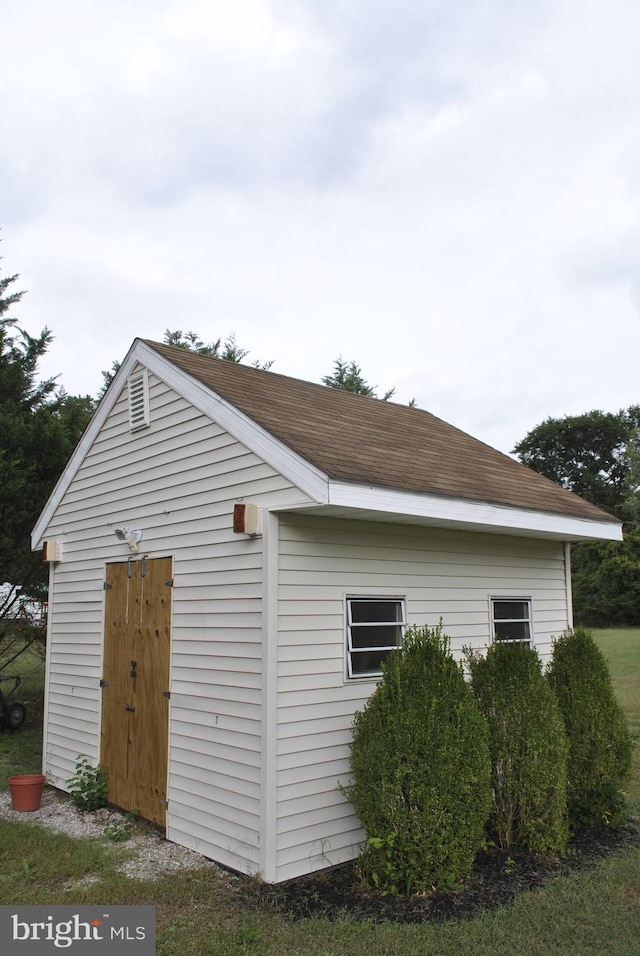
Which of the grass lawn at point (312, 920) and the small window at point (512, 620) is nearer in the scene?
the grass lawn at point (312, 920)

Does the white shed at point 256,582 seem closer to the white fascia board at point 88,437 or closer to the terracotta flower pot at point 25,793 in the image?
the white fascia board at point 88,437

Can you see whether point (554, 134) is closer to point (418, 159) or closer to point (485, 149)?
point (485, 149)

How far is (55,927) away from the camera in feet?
13.1

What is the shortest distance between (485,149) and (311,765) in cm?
863

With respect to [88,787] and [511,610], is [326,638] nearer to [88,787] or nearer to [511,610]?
[511,610]

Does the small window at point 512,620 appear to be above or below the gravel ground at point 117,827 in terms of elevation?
above

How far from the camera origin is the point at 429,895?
4.38 metres

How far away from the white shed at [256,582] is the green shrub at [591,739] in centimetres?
88

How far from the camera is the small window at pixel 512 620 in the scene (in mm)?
6812

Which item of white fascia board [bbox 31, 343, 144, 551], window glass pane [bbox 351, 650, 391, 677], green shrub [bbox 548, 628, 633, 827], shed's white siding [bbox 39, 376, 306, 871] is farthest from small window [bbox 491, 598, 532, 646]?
white fascia board [bbox 31, 343, 144, 551]

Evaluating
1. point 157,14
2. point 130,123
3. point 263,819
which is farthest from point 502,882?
point 130,123

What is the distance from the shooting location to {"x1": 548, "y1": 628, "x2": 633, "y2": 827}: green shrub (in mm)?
5758

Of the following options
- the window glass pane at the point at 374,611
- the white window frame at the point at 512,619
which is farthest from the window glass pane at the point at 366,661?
the white window frame at the point at 512,619

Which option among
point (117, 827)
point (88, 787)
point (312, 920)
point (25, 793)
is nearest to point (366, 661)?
point (312, 920)
